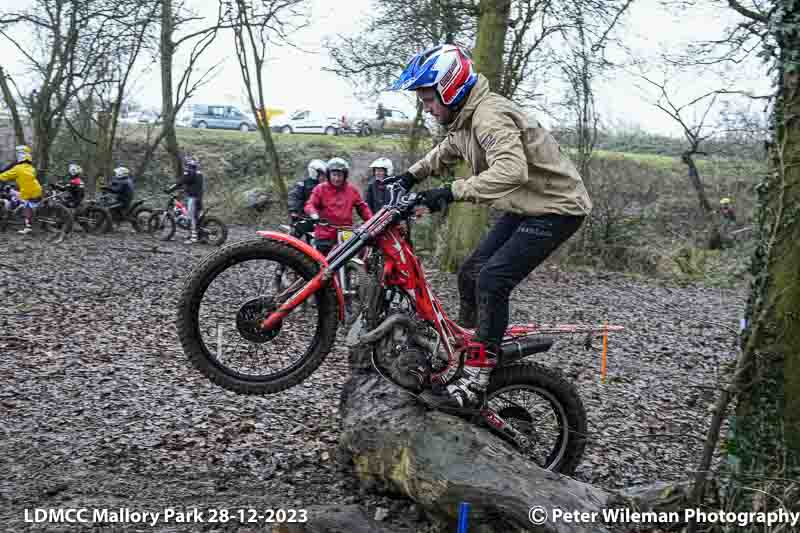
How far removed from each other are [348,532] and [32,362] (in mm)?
4467

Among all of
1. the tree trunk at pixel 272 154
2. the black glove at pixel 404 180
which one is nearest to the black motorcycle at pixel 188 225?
the tree trunk at pixel 272 154

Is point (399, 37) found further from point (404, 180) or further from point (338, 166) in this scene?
point (404, 180)

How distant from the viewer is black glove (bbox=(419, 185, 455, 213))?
4016 mm

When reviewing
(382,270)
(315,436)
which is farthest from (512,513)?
(315,436)

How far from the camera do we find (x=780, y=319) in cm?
343

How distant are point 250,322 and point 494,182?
1633 millimetres

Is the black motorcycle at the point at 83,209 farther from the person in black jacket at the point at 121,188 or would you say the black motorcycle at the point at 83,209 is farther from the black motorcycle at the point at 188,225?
the black motorcycle at the point at 188,225

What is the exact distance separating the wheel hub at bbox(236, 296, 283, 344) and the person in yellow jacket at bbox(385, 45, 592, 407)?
3.53 ft

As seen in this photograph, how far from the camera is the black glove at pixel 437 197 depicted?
4016 millimetres

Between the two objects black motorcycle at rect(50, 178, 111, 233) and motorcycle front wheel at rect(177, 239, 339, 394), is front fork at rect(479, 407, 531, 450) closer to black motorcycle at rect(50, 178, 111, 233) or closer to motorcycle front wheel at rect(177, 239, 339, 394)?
motorcycle front wheel at rect(177, 239, 339, 394)

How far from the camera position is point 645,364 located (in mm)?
8570

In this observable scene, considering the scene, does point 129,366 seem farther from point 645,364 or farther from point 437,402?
point 645,364
